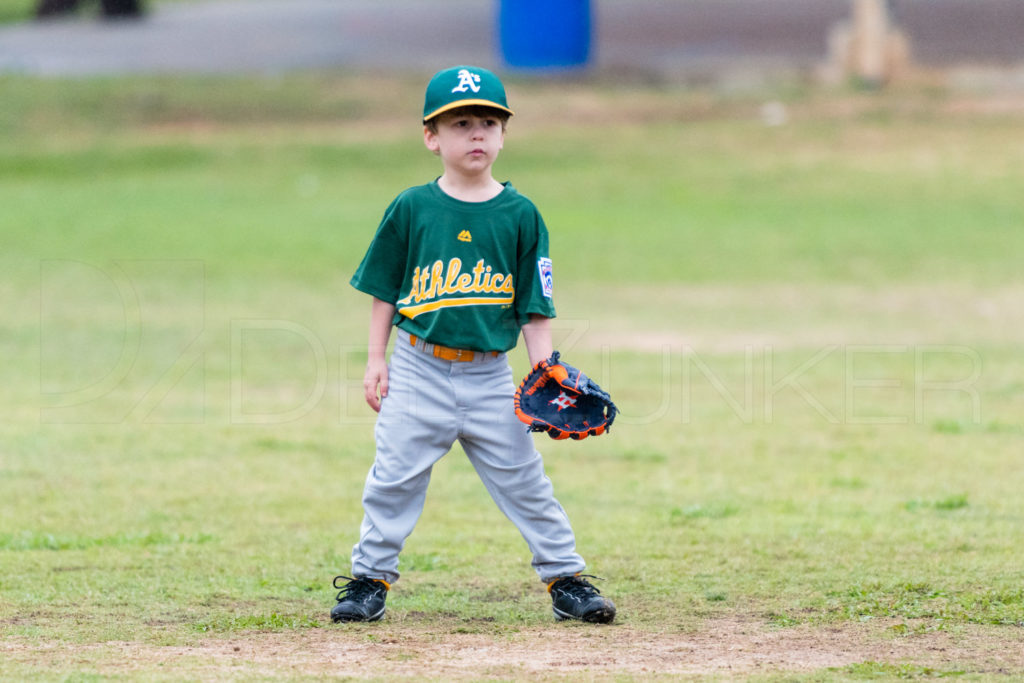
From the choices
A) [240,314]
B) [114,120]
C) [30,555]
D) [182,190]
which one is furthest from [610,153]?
[30,555]

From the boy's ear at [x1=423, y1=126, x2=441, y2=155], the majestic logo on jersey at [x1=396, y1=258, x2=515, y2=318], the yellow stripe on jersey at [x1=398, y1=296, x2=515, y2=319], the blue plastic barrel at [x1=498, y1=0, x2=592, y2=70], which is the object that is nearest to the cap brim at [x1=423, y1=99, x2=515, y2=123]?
the boy's ear at [x1=423, y1=126, x2=441, y2=155]

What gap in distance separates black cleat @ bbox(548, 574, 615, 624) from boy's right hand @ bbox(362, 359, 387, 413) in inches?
31.8

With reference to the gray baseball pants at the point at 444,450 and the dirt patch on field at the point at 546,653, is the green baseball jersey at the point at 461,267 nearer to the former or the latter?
the gray baseball pants at the point at 444,450

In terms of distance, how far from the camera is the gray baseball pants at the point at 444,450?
4672 mm

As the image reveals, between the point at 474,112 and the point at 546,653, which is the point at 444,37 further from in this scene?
the point at 546,653

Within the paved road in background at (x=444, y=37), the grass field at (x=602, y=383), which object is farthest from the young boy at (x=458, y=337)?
the paved road in background at (x=444, y=37)

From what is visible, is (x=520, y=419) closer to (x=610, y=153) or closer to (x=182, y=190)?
(x=182, y=190)

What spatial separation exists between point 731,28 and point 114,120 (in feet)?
44.8

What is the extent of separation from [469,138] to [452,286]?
46 cm

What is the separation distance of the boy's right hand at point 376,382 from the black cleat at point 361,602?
0.55 m

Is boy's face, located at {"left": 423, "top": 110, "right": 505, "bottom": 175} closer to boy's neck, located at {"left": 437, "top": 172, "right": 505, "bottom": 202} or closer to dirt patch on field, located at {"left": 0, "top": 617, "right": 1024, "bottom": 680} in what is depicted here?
boy's neck, located at {"left": 437, "top": 172, "right": 505, "bottom": 202}

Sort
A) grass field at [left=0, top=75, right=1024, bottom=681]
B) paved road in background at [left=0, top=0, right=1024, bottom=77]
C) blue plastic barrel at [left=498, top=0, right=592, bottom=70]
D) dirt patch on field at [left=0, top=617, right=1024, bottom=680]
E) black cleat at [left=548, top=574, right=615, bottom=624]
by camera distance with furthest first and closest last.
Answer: paved road in background at [left=0, top=0, right=1024, bottom=77] → blue plastic barrel at [left=498, top=0, right=592, bottom=70] → black cleat at [left=548, top=574, right=615, bottom=624] → grass field at [left=0, top=75, right=1024, bottom=681] → dirt patch on field at [left=0, top=617, right=1024, bottom=680]

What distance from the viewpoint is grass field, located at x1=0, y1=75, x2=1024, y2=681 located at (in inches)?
180

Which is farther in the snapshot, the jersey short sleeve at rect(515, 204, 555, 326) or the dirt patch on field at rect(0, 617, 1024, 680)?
the jersey short sleeve at rect(515, 204, 555, 326)
